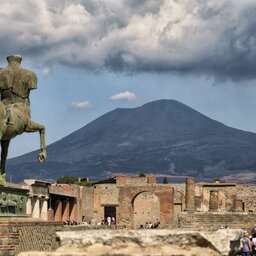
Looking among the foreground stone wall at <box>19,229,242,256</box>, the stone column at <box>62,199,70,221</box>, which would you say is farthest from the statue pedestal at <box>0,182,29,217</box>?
the stone column at <box>62,199,70,221</box>

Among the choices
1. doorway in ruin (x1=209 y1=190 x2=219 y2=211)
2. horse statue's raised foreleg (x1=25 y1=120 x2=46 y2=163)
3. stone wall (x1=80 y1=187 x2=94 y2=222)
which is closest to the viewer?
horse statue's raised foreleg (x1=25 y1=120 x2=46 y2=163)

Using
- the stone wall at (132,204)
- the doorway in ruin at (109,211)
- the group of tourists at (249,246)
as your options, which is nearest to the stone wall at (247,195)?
the doorway in ruin at (109,211)

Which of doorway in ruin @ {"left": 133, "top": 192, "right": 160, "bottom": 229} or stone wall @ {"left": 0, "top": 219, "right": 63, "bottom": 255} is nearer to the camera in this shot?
stone wall @ {"left": 0, "top": 219, "right": 63, "bottom": 255}

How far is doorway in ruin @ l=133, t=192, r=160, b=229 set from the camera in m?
65.6

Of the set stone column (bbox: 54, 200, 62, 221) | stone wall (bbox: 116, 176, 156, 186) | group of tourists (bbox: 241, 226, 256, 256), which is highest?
stone wall (bbox: 116, 176, 156, 186)

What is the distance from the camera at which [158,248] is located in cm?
543

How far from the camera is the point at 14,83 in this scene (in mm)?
12430

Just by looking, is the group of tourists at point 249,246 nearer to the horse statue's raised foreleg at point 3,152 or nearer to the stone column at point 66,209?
the horse statue's raised foreleg at point 3,152

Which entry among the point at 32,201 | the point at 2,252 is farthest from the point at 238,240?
the point at 32,201

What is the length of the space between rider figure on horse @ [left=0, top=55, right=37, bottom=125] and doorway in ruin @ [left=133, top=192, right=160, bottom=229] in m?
53.5

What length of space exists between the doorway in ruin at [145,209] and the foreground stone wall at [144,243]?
6009 centimetres

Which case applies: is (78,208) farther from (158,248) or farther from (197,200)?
(158,248)

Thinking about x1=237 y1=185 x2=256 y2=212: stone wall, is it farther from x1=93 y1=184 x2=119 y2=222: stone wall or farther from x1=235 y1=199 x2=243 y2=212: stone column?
x1=93 y1=184 x2=119 y2=222: stone wall

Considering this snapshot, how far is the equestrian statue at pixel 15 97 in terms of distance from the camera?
40.3 feet
